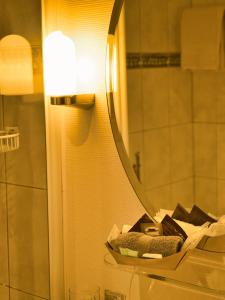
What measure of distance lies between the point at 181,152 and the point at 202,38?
12.1 inches

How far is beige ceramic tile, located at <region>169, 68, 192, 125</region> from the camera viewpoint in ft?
4.97

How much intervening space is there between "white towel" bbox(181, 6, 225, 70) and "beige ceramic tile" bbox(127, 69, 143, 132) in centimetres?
17

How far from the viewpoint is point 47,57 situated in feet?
5.99

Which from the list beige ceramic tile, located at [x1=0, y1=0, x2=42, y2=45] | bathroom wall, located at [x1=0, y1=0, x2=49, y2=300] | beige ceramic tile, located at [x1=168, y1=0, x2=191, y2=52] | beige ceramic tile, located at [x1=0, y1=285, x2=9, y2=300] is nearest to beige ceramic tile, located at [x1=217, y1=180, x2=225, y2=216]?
beige ceramic tile, located at [x1=168, y1=0, x2=191, y2=52]

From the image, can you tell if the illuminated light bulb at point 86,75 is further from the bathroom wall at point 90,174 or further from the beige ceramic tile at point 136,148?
the beige ceramic tile at point 136,148

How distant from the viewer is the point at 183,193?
61.6 inches

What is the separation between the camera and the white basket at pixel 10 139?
1.92m

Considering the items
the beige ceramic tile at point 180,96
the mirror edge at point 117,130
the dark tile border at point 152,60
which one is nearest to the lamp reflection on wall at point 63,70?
the mirror edge at point 117,130

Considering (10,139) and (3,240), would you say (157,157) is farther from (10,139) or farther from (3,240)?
(3,240)

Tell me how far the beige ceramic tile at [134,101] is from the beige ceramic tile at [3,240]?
0.55 m

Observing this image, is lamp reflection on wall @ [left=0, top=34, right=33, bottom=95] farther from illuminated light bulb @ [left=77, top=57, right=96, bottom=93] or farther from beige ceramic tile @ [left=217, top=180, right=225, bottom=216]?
beige ceramic tile @ [left=217, top=180, right=225, bottom=216]

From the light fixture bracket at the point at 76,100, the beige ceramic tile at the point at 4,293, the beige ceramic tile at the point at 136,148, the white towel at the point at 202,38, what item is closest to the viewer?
the white towel at the point at 202,38

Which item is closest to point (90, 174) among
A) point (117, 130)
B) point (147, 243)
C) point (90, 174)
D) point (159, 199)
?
point (90, 174)

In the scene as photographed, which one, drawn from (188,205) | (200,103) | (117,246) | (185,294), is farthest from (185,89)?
(185,294)
